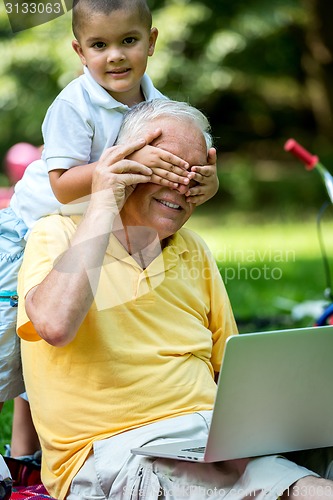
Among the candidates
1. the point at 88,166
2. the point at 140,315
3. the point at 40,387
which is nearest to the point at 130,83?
the point at 88,166

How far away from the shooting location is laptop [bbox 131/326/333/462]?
1.91m

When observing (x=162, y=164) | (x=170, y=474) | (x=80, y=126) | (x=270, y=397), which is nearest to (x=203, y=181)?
(x=162, y=164)

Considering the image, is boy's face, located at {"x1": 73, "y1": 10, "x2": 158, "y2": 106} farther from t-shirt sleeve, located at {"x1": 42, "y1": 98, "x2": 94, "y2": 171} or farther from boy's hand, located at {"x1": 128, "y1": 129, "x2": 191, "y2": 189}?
boy's hand, located at {"x1": 128, "y1": 129, "x2": 191, "y2": 189}

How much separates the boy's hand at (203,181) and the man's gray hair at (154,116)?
0.05 m

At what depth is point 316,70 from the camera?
1379cm

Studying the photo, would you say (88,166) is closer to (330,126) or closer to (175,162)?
(175,162)

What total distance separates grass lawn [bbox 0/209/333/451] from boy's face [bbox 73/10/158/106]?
1442 mm

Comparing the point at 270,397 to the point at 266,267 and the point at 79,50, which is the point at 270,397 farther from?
the point at 266,267

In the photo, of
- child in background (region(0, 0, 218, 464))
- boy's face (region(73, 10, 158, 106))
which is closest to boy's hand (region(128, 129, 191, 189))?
child in background (region(0, 0, 218, 464))

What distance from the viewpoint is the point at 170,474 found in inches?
81.3

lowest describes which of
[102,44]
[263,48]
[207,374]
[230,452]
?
[263,48]

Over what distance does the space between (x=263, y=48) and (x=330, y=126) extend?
1627mm

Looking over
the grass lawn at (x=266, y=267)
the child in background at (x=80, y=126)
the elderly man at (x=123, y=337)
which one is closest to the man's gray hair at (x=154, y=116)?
the elderly man at (x=123, y=337)

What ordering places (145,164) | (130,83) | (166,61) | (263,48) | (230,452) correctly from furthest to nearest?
1. (263,48)
2. (166,61)
3. (130,83)
4. (145,164)
5. (230,452)
